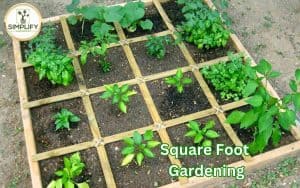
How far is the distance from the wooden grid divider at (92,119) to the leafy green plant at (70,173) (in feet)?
0.45

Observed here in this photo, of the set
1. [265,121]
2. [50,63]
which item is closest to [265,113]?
[265,121]

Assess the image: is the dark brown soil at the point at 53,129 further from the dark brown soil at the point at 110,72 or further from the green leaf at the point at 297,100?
the green leaf at the point at 297,100

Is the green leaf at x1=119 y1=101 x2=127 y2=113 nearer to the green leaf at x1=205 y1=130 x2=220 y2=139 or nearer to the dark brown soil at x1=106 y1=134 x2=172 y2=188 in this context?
the dark brown soil at x1=106 y1=134 x2=172 y2=188

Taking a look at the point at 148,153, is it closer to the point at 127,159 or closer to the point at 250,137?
the point at 127,159

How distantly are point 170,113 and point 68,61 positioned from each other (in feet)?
2.68

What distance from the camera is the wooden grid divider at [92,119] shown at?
2715 millimetres

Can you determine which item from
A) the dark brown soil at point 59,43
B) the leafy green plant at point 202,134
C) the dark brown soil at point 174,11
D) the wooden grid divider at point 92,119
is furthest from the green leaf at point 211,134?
the dark brown soil at point 59,43

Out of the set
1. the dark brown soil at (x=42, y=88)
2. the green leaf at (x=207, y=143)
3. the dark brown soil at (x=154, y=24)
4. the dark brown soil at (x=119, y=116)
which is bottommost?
the green leaf at (x=207, y=143)

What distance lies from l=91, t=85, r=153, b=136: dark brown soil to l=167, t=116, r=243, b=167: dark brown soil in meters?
0.20

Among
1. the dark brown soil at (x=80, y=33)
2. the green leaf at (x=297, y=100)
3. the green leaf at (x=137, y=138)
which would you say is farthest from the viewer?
the dark brown soil at (x=80, y=33)

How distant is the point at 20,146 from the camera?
3.10 metres

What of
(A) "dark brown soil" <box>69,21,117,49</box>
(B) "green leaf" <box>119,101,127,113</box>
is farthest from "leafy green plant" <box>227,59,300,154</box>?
(A) "dark brown soil" <box>69,21,117,49</box>

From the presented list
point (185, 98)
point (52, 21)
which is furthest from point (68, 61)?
point (185, 98)

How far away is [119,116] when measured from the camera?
3.04 meters
